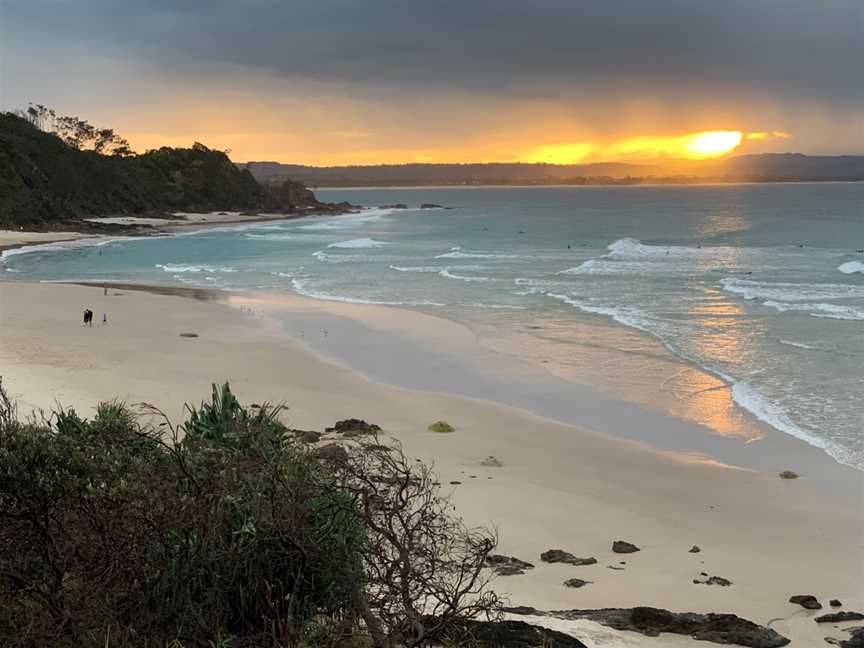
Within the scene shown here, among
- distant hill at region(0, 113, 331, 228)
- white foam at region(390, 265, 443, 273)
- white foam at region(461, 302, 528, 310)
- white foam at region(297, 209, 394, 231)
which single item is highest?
distant hill at region(0, 113, 331, 228)

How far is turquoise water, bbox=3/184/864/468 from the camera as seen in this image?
70.0ft

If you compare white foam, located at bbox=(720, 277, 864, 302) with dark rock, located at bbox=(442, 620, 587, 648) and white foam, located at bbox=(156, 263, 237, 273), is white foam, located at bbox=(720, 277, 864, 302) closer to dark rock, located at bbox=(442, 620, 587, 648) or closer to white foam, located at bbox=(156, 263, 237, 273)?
white foam, located at bbox=(156, 263, 237, 273)

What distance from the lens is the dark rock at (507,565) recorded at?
9695 mm

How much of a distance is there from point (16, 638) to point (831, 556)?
9816mm

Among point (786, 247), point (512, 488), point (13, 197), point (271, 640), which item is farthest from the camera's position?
point (13, 197)

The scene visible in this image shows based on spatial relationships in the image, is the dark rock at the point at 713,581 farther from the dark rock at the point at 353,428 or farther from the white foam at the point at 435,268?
the white foam at the point at 435,268

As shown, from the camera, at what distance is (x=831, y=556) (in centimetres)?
1105

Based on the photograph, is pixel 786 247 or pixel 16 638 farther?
pixel 786 247

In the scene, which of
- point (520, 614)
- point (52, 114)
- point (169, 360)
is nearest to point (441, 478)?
point (520, 614)

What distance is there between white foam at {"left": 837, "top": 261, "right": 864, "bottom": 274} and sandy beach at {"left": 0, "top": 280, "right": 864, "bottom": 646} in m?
27.9

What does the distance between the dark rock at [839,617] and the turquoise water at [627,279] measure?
21.7 feet

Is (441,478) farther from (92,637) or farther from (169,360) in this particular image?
(169,360)

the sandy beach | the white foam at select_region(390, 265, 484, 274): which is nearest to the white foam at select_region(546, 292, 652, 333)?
the sandy beach

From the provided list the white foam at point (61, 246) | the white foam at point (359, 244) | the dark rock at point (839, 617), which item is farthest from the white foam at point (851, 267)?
the white foam at point (61, 246)
